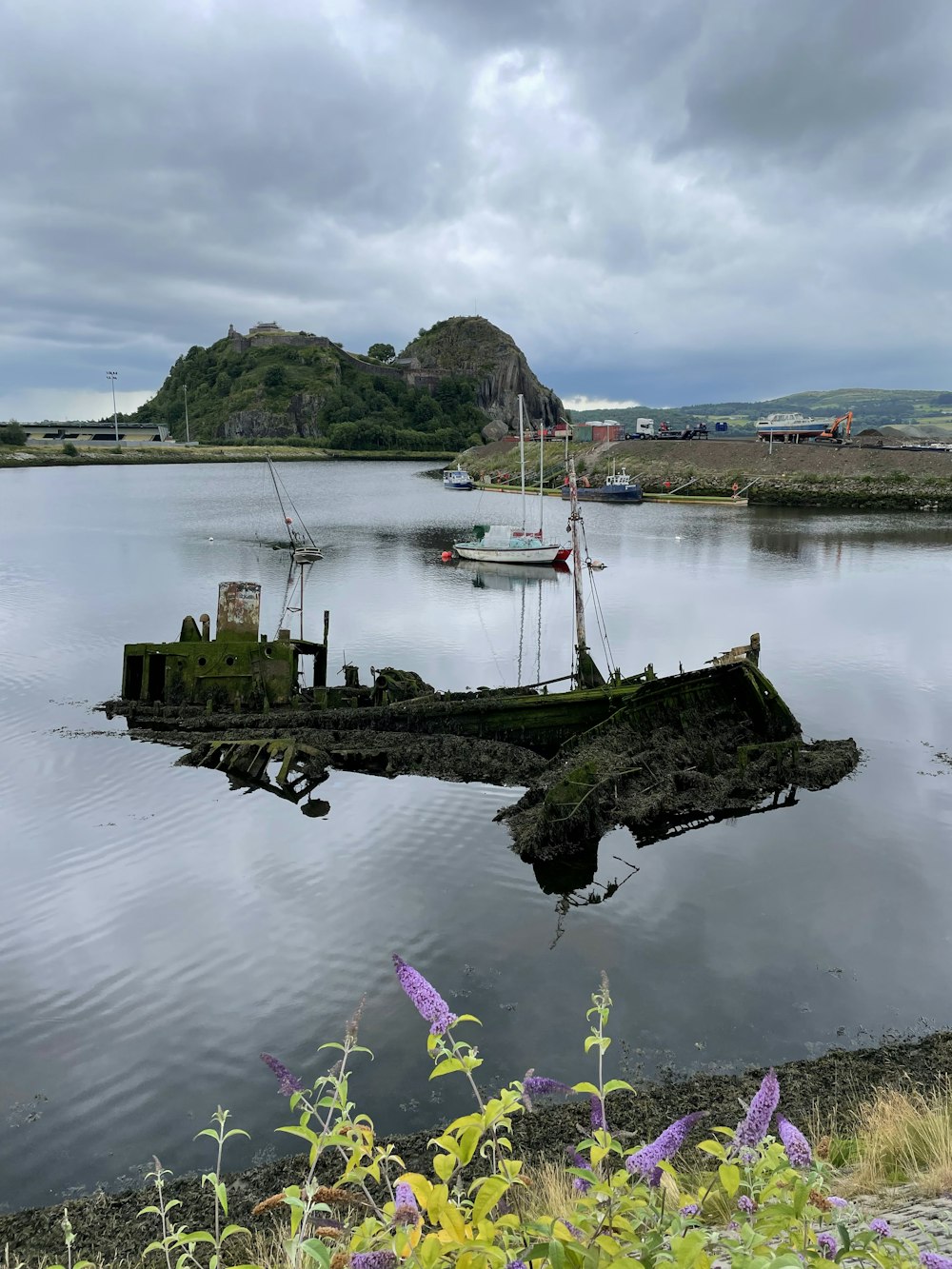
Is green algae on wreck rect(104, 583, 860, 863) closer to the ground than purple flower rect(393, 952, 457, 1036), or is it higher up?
closer to the ground

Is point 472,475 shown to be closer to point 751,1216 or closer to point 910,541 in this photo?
point 910,541

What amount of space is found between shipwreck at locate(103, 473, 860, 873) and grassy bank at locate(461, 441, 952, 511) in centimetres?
7611

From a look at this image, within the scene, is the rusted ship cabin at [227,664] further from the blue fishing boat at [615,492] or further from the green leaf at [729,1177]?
the blue fishing boat at [615,492]

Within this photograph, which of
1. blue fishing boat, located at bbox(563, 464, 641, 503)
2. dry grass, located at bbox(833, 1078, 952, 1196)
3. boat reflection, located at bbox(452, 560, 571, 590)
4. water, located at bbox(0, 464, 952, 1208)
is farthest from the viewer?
blue fishing boat, located at bbox(563, 464, 641, 503)

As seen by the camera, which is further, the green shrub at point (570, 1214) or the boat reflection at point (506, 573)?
the boat reflection at point (506, 573)

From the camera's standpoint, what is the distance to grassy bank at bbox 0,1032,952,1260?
795cm

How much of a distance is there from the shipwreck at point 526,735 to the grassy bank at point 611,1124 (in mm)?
6611

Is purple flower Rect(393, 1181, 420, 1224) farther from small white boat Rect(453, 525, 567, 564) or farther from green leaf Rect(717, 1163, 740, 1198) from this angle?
small white boat Rect(453, 525, 567, 564)

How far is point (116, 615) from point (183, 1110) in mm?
35080

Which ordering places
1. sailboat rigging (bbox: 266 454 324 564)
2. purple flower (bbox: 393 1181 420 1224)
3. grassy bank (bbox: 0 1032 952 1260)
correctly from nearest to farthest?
purple flower (bbox: 393 1181 420 1224)
grassy bank (bbox: 0 1032 952 1260)
sailboat rigging (bbox: 266 454 324 564)

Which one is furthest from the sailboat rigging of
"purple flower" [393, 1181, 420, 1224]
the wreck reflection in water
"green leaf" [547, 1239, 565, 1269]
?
"green leaf" [547, 1239, 565, 1269]

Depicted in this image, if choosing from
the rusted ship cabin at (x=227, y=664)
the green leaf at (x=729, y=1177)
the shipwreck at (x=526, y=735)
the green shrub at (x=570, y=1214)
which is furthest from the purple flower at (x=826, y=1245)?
the rusted ship cabin at (x=227, y=664)

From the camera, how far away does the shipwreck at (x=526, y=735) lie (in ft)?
59.5

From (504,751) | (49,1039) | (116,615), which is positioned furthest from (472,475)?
(49,1039)
